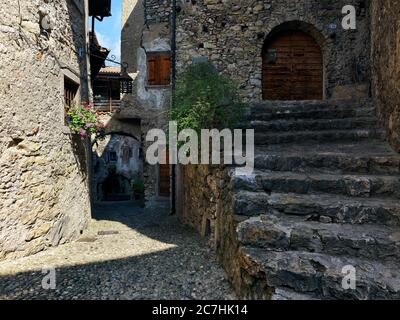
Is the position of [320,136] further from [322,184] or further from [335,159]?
[322,184]

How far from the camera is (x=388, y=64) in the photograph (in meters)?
3.28

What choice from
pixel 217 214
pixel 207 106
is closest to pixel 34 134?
pixel 207 106

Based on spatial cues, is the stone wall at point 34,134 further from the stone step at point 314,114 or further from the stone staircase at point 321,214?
the stone step at point 314,114

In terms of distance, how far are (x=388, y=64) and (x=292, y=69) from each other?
3655 mm

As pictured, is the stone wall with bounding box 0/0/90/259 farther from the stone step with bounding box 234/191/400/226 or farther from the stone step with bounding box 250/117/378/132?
the stone step with bounding box 250/117/378/132

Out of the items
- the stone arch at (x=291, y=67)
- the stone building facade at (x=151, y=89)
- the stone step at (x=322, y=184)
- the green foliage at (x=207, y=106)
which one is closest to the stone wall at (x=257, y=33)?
the stone arch at (x=291, y=67)

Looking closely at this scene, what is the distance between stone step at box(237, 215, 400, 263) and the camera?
194 centimetres

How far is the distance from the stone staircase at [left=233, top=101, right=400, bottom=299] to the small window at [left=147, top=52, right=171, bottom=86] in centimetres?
542

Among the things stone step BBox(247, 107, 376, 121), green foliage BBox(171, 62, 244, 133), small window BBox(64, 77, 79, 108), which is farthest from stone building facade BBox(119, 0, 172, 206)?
stone step BBox(247, 107, 376, 121)

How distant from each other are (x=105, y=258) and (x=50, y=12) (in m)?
4.13

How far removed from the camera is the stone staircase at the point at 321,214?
176cm

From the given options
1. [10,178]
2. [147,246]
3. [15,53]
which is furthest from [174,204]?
[15,53]

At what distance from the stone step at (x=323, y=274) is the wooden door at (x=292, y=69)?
5.40 meters
